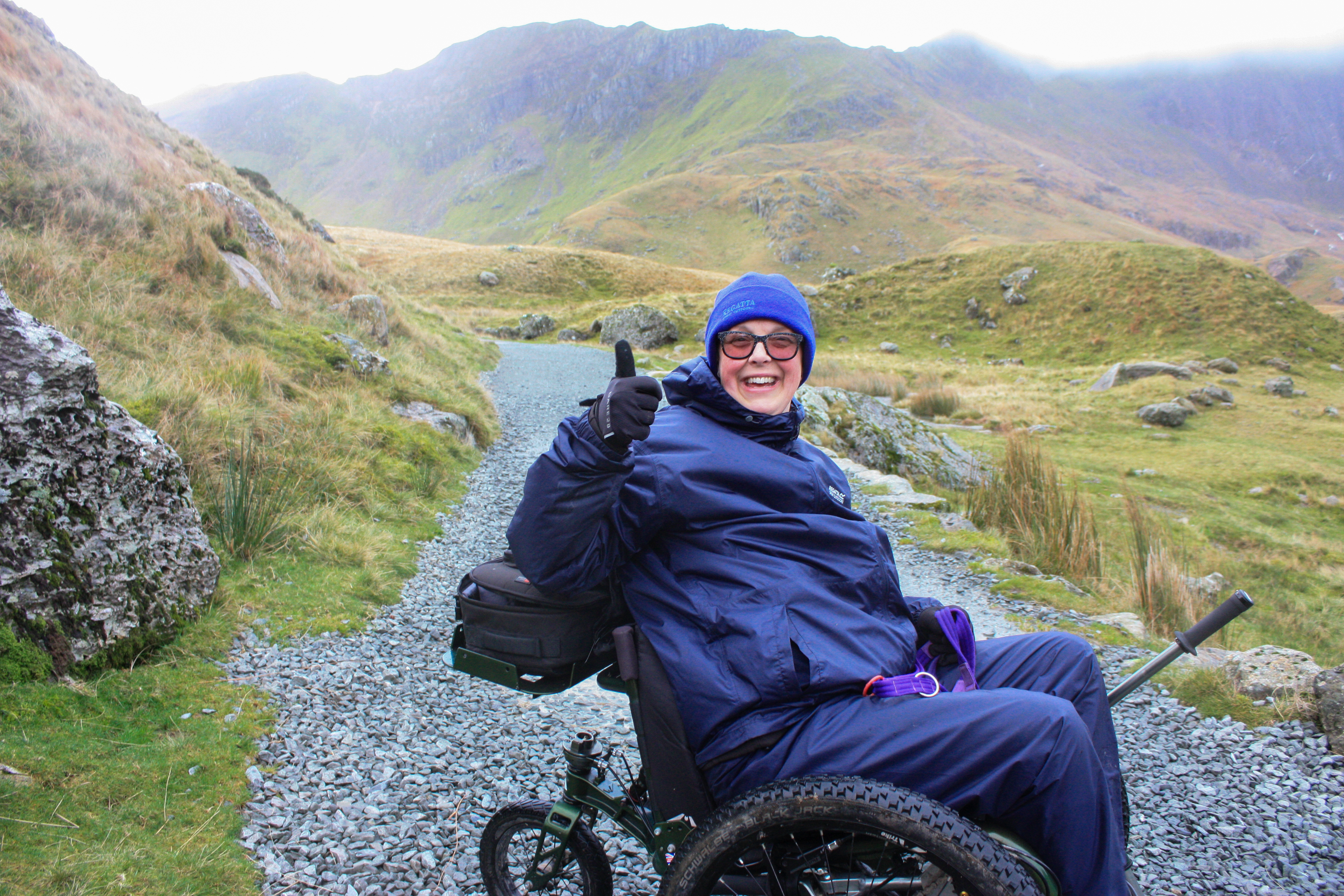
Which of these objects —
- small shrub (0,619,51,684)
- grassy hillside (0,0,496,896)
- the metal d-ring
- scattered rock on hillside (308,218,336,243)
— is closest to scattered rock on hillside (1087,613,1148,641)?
the metal d-ring

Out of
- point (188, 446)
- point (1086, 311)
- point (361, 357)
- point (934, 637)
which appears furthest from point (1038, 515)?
point (1086, 311)

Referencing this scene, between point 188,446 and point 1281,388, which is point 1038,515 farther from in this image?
point 1281,388

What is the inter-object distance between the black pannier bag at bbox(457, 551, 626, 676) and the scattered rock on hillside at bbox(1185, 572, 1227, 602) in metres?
6.51

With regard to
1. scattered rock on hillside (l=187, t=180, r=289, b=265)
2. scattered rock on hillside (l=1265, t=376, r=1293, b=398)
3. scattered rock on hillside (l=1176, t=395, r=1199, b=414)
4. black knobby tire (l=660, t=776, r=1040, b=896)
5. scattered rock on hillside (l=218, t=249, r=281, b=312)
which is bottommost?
scattered rock on hillside (l=1176, t=395, r=1199, b=414)

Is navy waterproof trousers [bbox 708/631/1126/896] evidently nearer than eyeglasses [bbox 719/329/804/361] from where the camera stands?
Yes

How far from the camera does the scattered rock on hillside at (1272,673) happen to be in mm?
3873

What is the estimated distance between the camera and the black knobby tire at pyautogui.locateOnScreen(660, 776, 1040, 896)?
1.47 metres

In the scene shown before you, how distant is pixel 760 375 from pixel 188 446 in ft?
15.7

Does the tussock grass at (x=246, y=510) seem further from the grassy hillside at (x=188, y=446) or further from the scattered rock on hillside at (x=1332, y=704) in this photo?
the scattered rock on hillside at (x=1332, y=704)

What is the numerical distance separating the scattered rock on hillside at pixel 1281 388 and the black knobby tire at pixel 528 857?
29.6 meters

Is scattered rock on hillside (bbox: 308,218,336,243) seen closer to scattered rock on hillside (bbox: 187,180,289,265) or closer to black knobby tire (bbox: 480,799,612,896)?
scattered rock on hillside (bbox: 187,180,289,265)

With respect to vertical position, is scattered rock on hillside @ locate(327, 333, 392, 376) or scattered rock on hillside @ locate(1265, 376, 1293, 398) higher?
scattered rock on hillside @ locate(327, 333, 392, 376)

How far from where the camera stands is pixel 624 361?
6.02 ft

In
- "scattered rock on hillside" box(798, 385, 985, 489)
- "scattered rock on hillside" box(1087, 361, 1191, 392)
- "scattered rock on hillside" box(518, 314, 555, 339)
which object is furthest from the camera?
"scattered rock on hillside" box(518, 314, 555, 339)
